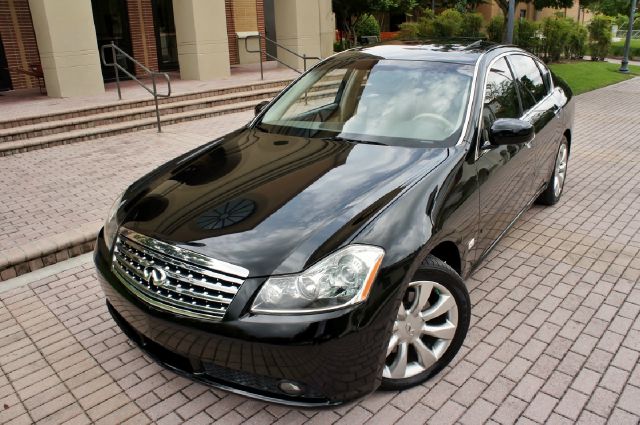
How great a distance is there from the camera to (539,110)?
4.73 metres

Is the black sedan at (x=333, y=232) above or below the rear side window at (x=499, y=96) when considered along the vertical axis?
below

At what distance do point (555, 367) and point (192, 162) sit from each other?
2587mm

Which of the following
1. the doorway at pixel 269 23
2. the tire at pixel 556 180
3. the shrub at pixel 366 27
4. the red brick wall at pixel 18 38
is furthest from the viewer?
the shrub at pixel 366 27

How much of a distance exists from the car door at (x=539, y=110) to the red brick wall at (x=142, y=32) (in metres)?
12.6

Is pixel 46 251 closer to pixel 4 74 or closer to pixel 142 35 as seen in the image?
pixel 4 74

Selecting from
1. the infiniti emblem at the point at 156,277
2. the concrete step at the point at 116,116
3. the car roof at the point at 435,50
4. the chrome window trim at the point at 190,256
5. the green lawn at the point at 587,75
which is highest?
the car roof at the point at 435,50

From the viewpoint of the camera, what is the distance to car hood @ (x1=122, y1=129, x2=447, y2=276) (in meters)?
2.51

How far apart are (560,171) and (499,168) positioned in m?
2.56

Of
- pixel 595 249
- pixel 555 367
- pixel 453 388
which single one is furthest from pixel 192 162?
pixel 595 249

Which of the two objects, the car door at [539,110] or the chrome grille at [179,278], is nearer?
the chrome grille at [179,278]

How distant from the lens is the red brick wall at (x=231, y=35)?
56.1 ft

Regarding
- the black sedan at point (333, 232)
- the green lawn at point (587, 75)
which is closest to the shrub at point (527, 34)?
the green lawn at point (587, 75)

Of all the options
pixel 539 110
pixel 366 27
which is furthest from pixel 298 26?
pixel 539 110

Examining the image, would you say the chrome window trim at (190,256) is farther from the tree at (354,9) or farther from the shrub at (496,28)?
the tree at (354,9)
